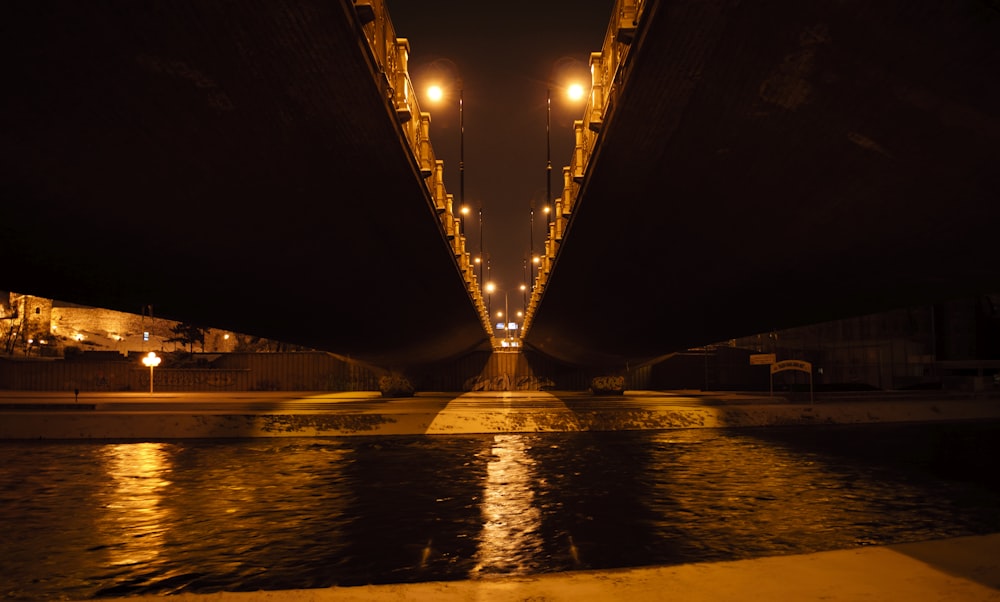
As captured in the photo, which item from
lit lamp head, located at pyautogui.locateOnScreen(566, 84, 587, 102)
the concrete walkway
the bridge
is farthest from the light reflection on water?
lit lamp head, located at pyautogui.locateOnScreen(566, 84, 587, 102)

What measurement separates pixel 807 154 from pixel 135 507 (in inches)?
476

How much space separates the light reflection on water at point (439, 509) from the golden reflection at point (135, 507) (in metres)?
0.06

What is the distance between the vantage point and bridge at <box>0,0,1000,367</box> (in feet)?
25.6

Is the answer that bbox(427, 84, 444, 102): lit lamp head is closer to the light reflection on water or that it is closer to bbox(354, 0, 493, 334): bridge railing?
bbox(354, 0, 493, 334): bridge railing

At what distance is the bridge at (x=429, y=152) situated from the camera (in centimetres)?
781

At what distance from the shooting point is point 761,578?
707cm

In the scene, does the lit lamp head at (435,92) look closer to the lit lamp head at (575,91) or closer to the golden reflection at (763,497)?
the lit lamp head at (575,91)

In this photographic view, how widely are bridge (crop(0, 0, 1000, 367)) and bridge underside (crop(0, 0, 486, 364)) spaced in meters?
0.04

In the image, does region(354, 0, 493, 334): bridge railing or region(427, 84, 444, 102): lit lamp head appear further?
region(427, 84, 444, 102): lit lamp head

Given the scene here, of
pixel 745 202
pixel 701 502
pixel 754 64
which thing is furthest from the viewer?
pixel 745 202

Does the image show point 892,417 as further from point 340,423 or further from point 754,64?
point 754,64

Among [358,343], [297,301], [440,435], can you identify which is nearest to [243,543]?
[297,301]

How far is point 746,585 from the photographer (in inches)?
270

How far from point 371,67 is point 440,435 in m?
16.8
